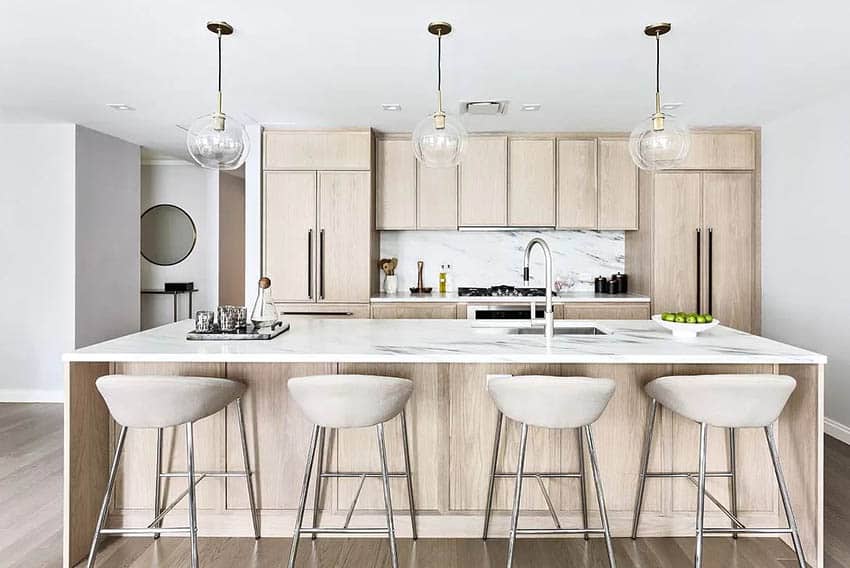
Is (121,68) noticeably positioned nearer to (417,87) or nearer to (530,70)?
(417,87)

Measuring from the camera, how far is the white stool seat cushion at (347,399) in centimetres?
223

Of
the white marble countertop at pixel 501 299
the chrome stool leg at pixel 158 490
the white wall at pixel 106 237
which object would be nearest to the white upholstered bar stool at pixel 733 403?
the chrome stool leg at pixel 158 490

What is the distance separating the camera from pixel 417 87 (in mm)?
3875

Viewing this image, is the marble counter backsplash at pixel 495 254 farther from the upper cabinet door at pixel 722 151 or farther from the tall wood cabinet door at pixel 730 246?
the upper cabinet door at pixel 722 151

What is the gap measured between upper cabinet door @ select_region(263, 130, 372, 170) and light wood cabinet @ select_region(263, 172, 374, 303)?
Result: 0.07 metres

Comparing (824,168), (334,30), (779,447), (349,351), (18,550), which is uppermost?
(334,30)

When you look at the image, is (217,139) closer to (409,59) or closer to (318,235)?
(409,59)

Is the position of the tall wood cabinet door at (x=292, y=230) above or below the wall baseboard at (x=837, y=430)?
above

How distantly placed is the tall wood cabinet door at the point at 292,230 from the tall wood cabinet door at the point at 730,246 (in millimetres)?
3252

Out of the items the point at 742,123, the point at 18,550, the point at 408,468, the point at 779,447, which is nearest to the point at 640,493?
the point at 779,447

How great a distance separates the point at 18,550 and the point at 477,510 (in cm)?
196

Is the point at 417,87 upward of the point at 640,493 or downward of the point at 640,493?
upward

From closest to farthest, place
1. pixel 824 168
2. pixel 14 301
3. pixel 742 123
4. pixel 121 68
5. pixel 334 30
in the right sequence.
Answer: pixel 334 30 < pixel 121 68 < pixel 824 168 < pixel 742 123 < pixel 14 301

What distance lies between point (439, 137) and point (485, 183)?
243 cm
